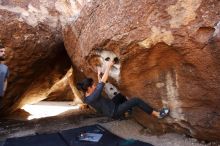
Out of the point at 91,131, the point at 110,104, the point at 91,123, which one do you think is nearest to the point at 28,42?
the point at 91,123

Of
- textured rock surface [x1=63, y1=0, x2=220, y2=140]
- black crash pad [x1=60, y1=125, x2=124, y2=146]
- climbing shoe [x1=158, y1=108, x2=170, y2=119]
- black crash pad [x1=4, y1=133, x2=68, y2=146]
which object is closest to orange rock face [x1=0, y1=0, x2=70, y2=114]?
textured rock surface [x1=63, y1=0, x2=220, y2=140]

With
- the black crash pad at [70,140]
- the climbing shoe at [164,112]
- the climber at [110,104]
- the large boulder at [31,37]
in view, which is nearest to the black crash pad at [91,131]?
the black crash pad at [70,140]

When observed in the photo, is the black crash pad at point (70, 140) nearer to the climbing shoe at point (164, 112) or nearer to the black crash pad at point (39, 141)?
the black crash pad at point (39, 141)

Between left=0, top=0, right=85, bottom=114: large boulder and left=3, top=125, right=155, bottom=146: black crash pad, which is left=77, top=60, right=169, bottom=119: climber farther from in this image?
left=0, top=0, right=85, bottom=114: large boulder

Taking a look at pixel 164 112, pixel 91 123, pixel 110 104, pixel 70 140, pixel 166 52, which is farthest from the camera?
pixel 91 123

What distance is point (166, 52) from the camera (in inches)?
186

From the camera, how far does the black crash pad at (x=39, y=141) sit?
17.5 ft

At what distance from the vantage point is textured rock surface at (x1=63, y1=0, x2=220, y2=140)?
4.30m

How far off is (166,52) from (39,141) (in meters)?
2.70

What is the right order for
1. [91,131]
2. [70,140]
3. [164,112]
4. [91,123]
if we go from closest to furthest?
[164,112] → [70,140] → [91,131] → [91,123]

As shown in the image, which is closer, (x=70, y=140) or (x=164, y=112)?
(x=164, y=112)

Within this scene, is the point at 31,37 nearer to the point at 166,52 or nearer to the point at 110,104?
the point at 110,104

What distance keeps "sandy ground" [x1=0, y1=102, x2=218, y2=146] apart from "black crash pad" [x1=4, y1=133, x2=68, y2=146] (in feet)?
1.15

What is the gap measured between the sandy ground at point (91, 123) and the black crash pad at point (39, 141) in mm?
350
